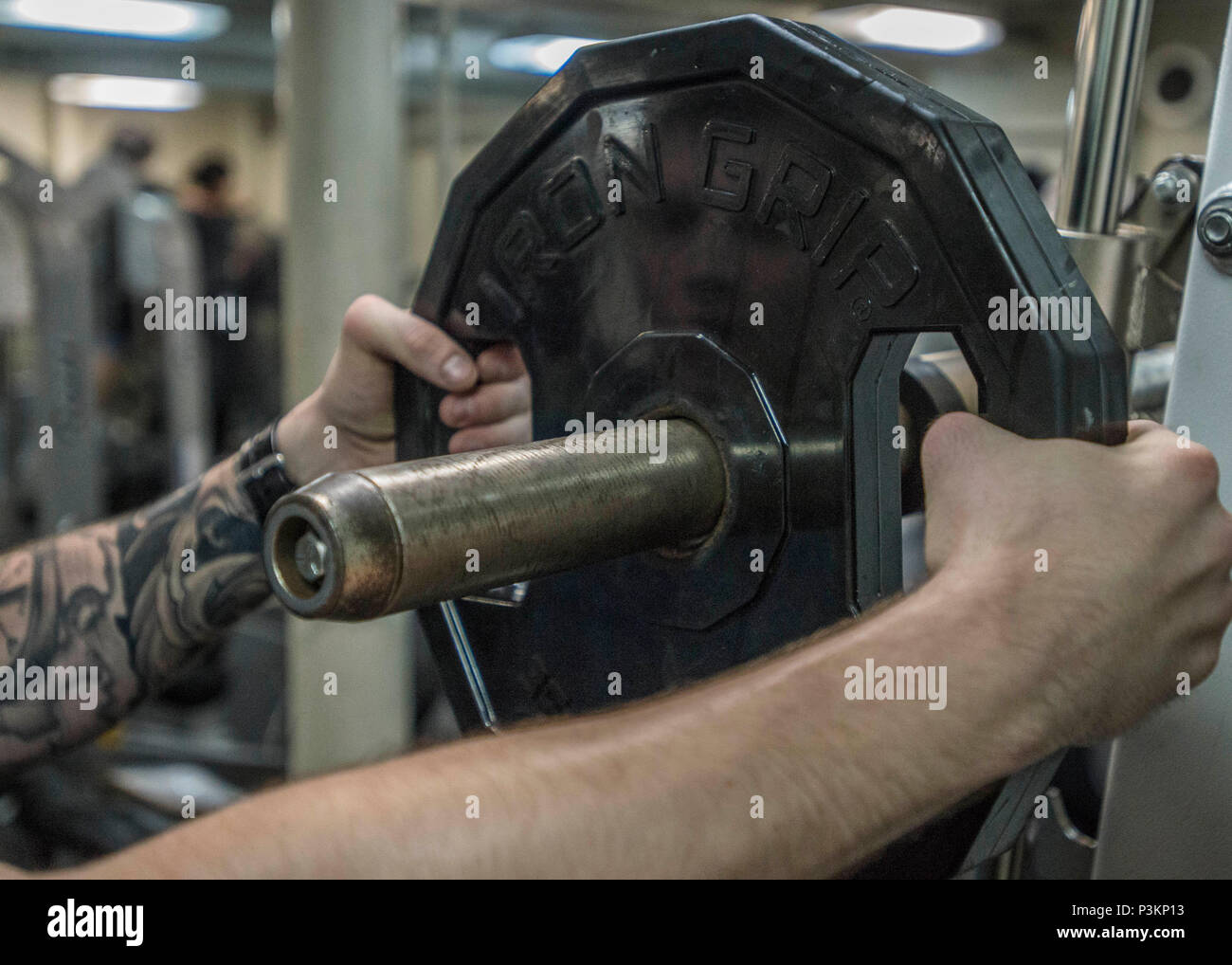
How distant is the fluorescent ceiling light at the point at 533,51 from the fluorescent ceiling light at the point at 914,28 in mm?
1112

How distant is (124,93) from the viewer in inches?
288

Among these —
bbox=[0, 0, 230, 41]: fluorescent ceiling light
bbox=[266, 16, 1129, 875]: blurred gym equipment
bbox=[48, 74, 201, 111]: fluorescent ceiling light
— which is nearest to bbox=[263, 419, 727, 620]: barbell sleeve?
bbox=[266, 16, 1129, 875]: blurred gym equipment

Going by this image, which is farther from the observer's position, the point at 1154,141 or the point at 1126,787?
the point at 1154,141

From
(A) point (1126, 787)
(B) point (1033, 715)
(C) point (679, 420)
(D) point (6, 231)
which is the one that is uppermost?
(D) point (6, 231)

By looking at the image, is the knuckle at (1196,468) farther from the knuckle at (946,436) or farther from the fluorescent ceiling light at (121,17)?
the fluorescent ceiling light at (121,17)

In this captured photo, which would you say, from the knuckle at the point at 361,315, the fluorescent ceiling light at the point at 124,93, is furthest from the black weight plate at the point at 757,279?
the fluorescent ceiling light at the point at 124,93

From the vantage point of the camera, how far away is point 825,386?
22.1 inches

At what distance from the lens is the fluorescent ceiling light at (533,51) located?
16.9ft

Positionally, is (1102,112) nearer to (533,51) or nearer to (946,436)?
(946,436)

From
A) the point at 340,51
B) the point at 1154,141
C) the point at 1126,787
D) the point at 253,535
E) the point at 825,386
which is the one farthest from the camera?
the point at 1154,141

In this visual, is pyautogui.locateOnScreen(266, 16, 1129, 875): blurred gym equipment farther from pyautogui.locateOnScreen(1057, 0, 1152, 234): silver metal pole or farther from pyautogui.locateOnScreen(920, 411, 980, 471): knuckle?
pyautogui.locateOnScreen(1057, 0, 1152, 234): silver metal pole

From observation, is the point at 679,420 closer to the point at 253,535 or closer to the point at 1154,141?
the point at 253,535
